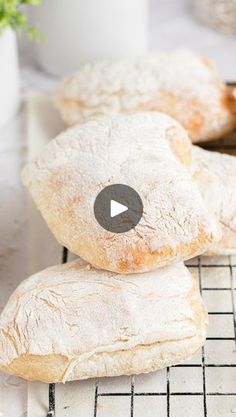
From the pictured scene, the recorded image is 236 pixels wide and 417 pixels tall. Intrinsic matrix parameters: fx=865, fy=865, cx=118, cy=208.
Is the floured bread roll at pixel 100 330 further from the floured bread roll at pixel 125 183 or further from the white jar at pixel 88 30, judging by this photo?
the white jar at pixel 88 30

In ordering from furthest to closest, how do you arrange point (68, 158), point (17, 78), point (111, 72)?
point (17, 78), point (111, 72), point (68, 158)

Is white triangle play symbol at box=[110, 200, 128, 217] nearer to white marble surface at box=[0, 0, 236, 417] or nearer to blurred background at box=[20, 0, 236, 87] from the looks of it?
white marble surface at box=[0, 0, 236, 417]

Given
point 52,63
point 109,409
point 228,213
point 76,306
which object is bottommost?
point 109,409

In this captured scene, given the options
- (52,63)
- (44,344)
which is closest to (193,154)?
(44,344)

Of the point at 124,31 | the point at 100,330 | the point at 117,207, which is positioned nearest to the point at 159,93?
the point at 124,31

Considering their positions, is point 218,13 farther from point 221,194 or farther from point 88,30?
point 221,194

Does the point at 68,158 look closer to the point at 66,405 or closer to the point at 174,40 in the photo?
the point at 66,405

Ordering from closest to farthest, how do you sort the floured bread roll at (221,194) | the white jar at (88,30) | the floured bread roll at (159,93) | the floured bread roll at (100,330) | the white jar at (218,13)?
the floured bread roll at (100,330) < the floured bread roll at (221,194) < the floured bread roll at (159,93) < the white jar at (88,30) < the white jar at (218,13)
